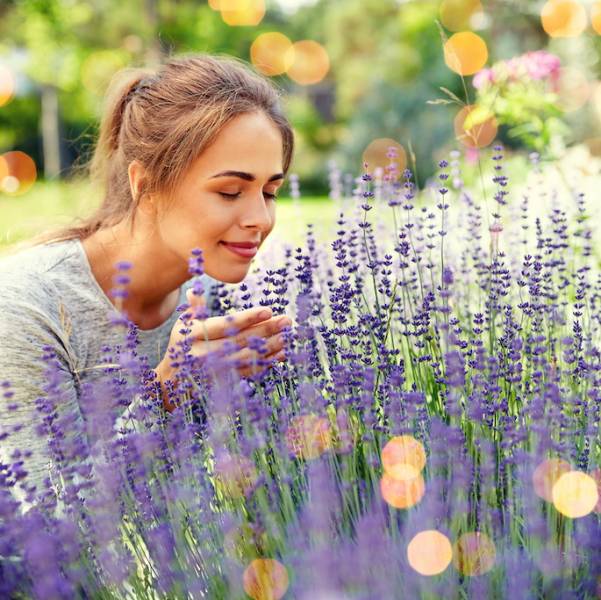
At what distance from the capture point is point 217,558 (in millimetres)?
1431

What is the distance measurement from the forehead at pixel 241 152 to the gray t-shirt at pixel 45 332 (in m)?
0.40

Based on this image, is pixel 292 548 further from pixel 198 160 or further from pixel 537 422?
pixel 198 160

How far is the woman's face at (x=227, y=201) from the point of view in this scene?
228cm

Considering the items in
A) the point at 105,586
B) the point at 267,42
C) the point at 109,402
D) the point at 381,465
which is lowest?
the point at 105,586

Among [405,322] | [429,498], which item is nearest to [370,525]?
[429,498]

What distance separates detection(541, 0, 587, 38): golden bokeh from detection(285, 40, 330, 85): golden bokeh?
31.2 ft

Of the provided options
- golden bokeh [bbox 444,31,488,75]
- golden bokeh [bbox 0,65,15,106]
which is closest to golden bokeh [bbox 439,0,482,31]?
golden bokeh [bbox 444,31,488,75]

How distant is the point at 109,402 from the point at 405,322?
2.61 ft

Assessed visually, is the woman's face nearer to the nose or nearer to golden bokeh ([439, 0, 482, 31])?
the nose

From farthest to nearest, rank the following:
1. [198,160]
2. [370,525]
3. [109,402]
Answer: [198,160] < [109,402] < [370,525]

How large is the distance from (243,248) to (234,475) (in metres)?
0.97

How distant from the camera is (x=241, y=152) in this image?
2324 millimetres

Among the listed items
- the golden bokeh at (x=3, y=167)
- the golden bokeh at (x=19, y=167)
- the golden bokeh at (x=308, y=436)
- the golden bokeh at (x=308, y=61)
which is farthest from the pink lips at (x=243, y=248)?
the golden bokeh at (x=308, y=61)

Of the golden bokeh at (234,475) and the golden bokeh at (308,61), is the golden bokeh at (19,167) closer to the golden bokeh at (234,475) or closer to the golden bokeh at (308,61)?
the golden bokeh at (308,61)
